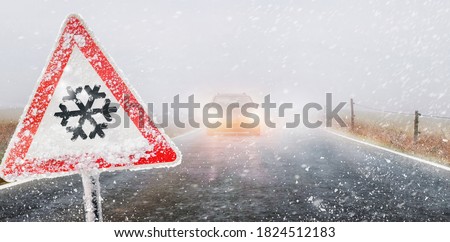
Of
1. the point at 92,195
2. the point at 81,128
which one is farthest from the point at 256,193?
the point at 81,128

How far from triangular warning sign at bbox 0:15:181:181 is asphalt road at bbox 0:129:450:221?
2.32 meters

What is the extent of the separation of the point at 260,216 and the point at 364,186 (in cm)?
258

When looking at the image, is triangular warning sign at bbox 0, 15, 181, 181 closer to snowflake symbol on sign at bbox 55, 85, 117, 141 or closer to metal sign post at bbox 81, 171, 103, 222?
snowflake symbol on sign at bbox 55, 85, 117, 141

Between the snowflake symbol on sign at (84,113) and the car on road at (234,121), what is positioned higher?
the snowflake symbol on sign at (84,113)

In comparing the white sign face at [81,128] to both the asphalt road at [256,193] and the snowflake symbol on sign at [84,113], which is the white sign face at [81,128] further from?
the asphalt road at [256,193]

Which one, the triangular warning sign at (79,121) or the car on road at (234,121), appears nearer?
the triangular warning sign at (79,121)

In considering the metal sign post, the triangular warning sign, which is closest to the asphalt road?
the metal sign post

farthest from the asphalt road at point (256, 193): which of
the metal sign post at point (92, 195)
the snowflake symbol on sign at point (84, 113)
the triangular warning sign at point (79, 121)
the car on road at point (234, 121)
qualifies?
the car on road at point (234, 121)

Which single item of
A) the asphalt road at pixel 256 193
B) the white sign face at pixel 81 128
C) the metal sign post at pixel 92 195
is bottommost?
the asphalt road at pixel 256 193

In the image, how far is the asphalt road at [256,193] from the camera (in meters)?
5.54

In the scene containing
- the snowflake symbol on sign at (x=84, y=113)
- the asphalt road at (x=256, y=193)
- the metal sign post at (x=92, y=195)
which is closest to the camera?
the snowflake symbol on sign at (x=84, y=113)

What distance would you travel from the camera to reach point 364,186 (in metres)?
7.40
